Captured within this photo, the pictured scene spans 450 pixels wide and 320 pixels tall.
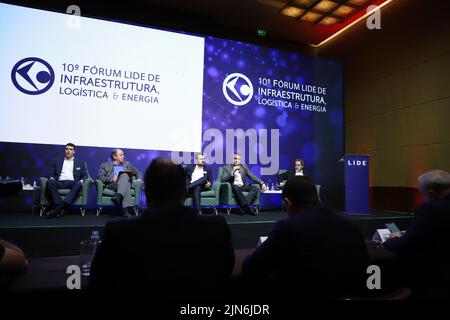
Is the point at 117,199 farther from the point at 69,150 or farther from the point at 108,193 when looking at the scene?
the point at 69,150

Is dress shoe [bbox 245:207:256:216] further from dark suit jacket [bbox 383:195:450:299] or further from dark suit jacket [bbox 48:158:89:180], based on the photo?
dark suit jacket [bbox 383:195:450:299]

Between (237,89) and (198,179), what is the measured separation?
86.3 inches

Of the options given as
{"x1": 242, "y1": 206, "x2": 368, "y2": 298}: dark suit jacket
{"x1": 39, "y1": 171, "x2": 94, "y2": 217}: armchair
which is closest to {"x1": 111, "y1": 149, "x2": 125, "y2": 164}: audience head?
{"x1": 39, "y1": 171, "x2": 94, "y2": 217}: armchair

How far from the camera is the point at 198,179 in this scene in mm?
4863

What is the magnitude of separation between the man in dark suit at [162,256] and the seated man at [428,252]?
36.3 inches

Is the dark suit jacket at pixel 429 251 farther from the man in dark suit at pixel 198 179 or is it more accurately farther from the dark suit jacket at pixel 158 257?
the man in dark suit at pixel 198 179

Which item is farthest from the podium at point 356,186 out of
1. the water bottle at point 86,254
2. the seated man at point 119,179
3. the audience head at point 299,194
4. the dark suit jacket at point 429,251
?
the water bottle at point 86,254

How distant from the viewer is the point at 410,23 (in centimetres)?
560

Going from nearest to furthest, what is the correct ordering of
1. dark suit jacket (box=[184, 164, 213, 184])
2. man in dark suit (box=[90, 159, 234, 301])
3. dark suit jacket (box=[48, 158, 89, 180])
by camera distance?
1. man in dark suit (box=[90, 159, 234, 301])
2. dark suit jacket (box=[48, 158, 89, 180])
3. dark suit jacket (box=[184, 164, 213, 184])

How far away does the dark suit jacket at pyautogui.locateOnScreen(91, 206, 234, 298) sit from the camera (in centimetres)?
92

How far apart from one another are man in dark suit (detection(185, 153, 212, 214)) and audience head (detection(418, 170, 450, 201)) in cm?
333

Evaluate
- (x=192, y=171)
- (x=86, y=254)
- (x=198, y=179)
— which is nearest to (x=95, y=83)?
(x=192, y=171)

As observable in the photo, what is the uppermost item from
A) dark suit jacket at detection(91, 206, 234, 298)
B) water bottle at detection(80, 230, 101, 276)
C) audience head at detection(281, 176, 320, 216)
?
audience head at detection(281, 176, 320, 216)

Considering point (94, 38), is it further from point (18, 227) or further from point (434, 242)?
point (434, 242)
